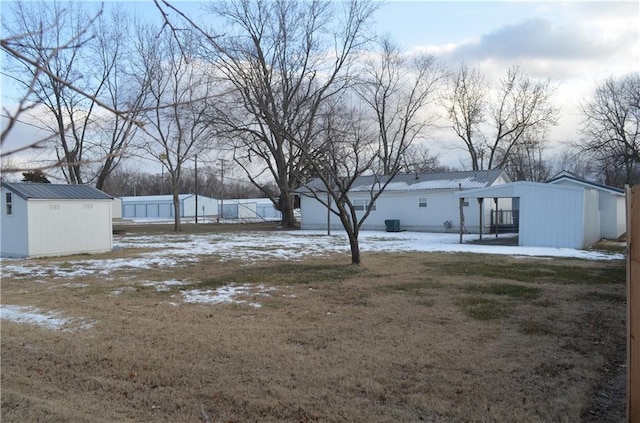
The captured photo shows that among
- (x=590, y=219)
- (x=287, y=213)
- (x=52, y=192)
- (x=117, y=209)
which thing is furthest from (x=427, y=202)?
(x=117, y=209)

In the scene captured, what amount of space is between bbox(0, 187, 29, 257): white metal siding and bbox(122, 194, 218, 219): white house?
47.9 metres

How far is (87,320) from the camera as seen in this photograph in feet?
24.6

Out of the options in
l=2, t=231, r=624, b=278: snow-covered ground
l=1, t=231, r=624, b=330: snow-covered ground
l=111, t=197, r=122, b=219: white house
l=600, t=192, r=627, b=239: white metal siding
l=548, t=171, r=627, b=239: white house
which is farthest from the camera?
l=111, t=197, r=122, b=219: white house

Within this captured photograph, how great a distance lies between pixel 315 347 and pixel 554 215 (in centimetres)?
1651

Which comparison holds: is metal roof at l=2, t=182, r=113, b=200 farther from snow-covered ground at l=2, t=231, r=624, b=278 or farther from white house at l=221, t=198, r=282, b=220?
white house at l=221, t=198, r=282, b=220

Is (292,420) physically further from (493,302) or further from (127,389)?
(493,302)

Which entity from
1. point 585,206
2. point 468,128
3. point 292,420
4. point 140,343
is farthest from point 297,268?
point 468,128

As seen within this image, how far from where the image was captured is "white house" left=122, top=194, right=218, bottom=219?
6700 centimetres

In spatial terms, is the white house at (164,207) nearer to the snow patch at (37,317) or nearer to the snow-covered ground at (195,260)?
the snow-covered ground at (195,260)

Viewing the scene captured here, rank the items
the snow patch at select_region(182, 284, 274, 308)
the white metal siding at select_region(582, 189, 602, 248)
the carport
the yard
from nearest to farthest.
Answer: the yard
the snow patch at select_region(182, 284, 274, 308)
the carport
the white metal siding at select_region(582, 189, 602, 248)

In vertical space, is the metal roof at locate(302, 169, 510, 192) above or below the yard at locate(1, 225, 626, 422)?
above

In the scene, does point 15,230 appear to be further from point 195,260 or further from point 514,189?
point 514,189

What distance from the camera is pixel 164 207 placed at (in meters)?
68.1

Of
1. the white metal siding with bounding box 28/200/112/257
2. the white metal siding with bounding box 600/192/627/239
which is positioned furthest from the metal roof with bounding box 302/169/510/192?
the white metal siding with bounding box 28/200/112/257
